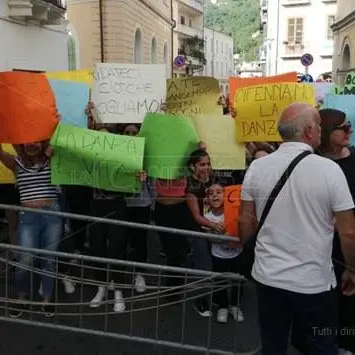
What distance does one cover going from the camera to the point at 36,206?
12.8ft

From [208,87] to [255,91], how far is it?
1.19ft

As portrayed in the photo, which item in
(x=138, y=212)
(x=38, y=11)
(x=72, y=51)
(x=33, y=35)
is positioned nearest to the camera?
(x=138, y=212)

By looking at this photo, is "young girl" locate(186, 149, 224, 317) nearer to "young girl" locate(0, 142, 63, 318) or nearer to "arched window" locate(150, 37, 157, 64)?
"young girl" locate(0, 142, 63, 318)

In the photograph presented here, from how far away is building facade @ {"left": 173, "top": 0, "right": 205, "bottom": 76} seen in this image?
3953cm

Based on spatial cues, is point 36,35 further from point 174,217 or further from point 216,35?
point 216,35

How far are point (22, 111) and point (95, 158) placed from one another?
59 centimetres

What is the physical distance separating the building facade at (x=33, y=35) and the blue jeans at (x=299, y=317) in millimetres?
8781

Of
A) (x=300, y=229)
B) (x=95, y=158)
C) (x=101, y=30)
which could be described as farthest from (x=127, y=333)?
(x=101, y=30)

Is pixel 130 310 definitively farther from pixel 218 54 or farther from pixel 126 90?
pixel 218 54

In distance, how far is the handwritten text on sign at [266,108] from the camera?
3814 mm

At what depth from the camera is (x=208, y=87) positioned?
4.05 meters

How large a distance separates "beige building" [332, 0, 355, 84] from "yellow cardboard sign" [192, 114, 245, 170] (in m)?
19.5

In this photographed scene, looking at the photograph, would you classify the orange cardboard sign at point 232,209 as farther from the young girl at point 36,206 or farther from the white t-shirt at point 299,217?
the young girl at point 36,206

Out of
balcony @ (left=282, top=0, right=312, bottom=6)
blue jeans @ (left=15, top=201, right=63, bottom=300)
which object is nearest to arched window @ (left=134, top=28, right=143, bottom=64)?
blue jeans @ (left=15, top=201, right=63, bottom=300)
